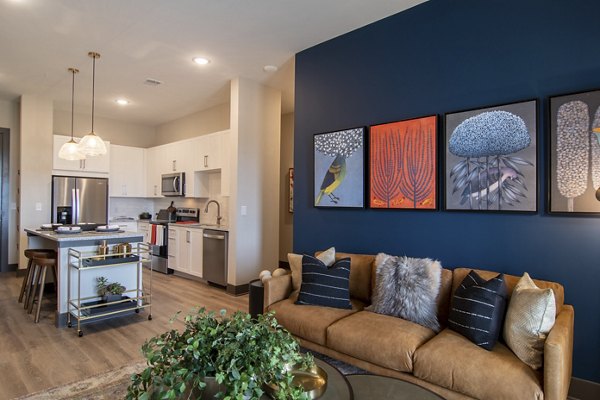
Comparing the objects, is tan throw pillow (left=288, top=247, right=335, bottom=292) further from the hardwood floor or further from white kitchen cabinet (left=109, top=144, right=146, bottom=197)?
white kitchen cabinet (left=109, top=144, right=146, bottom=197)

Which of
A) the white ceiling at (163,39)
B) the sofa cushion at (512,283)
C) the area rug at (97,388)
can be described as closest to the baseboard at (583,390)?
the sofa cushion at (512,283)

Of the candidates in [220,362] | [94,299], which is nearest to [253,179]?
[94,299]

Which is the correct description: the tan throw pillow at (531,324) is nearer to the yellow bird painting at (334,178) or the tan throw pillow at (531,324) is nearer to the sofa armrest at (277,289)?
the sofa armrest at (277,289)

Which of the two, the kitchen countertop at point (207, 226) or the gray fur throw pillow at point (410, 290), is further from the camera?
the kitchen countertop at point (207, 226)

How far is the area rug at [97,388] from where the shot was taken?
230 cm

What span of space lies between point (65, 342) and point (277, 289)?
6.70 ft

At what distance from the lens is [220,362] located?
3.96 feet

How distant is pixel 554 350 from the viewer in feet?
5.68

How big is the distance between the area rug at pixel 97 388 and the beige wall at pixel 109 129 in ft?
19.1

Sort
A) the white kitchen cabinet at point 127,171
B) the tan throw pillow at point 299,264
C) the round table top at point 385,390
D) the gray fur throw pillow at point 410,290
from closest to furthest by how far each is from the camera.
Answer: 1. the round table top at point 385,390
2. the gray fur throw pillow at point 410,290
3. the tan throw pillow at point 299,264
4. the white kitchen cabinet at point 127,171

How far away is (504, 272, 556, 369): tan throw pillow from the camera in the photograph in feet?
6.23

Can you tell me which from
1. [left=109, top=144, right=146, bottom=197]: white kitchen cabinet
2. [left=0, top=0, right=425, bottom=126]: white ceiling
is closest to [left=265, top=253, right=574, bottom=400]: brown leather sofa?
[left=0, top=0, right=425, bottom=126]: white ceiling

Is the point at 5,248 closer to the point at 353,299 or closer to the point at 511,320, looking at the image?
the point at 353,299

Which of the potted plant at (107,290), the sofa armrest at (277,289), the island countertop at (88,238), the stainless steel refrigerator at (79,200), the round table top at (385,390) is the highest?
the stainless steel refrigerator at (79,200)
